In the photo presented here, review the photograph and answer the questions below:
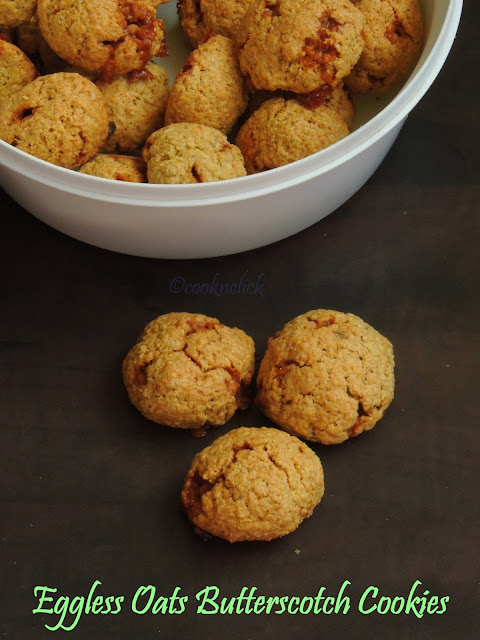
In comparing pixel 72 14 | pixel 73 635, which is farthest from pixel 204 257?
pixel 73 635

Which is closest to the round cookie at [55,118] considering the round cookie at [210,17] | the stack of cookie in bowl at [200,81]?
the stack of cookie in bowl at [200,81]

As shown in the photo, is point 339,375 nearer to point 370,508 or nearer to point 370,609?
point 370,508

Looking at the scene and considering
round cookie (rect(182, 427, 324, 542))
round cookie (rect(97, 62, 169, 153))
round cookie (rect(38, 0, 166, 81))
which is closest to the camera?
round cookie (rect(182, 427, 324, 542))

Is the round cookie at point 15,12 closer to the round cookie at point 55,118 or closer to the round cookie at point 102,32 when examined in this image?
the round cookie at point 102,32

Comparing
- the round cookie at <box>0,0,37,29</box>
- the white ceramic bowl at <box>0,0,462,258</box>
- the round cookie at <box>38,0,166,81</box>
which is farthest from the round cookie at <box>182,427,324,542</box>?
the round cookie at <box>0,0,37,29</box>

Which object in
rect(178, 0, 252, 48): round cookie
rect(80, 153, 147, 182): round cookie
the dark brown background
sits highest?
rect(178, 0, 252, 48): round cookie

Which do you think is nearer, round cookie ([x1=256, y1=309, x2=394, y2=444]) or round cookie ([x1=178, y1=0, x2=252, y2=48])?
round cookie ([x1=256, y1=309, x2=394, y2=444])

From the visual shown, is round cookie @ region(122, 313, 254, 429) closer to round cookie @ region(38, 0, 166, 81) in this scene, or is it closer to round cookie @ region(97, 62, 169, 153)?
round cookie @ region(97, 62, 169, 153)
